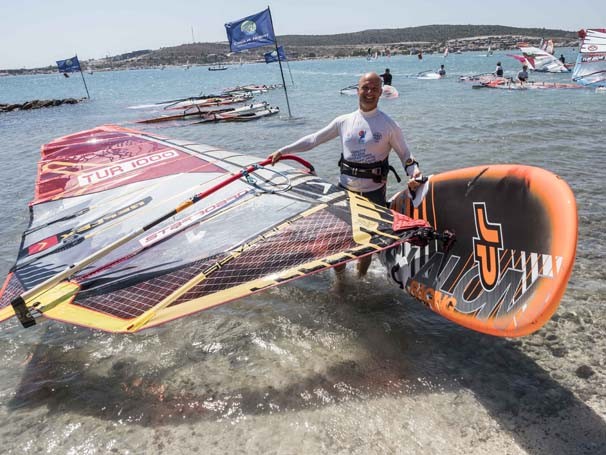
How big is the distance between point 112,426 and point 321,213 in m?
2.42

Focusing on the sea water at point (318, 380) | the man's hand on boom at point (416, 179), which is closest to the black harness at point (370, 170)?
the man's hand on boom at point (416, 179)

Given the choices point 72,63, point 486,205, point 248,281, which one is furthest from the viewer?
point 72,63

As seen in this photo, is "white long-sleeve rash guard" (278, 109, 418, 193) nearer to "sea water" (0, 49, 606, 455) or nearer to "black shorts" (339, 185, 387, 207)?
"black shorts" (339, 185, 387, 207)

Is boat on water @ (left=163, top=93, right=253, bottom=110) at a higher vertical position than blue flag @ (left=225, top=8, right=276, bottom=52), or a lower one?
lower

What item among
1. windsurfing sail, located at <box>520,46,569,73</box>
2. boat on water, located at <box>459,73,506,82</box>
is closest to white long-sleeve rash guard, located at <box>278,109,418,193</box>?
boat on water, located at <box>459,73,506,82</box>

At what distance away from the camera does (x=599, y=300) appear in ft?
13.3

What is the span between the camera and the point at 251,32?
664 inches

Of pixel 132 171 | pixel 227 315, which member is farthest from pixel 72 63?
pixel 227 315

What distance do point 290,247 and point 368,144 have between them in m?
1.26

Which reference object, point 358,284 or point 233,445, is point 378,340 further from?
point 233,445

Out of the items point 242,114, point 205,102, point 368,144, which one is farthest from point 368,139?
point 205,102

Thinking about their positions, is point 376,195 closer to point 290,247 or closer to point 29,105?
point 290,247

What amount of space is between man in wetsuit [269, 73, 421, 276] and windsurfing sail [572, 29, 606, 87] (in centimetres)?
2620

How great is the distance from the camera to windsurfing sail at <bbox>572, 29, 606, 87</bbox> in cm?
2270
